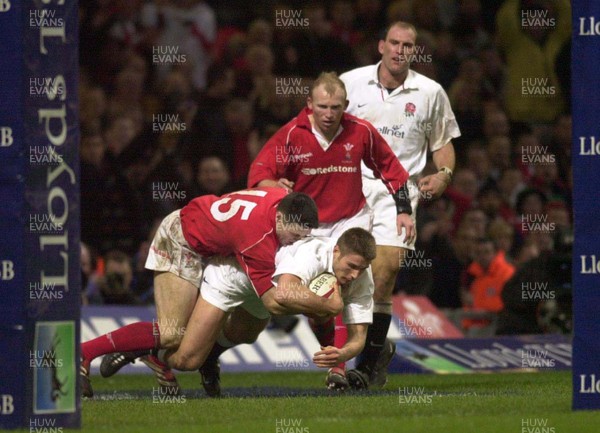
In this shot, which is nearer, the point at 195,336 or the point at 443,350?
the point at 195,336

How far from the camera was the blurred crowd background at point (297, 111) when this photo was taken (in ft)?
51.8

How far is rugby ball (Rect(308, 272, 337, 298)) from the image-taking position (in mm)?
9844

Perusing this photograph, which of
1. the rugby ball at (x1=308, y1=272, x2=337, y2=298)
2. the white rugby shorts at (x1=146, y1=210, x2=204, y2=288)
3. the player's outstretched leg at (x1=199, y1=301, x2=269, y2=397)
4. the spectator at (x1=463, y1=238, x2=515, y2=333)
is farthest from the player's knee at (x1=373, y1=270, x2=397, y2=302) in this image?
the spectator at (x1=463, y1=238, x2=515, y2=333)

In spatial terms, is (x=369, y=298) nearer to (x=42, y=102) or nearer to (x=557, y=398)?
(x=557, y=398)

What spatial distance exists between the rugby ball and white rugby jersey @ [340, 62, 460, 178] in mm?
2386

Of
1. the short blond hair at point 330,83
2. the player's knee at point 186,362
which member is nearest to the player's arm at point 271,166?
the short blond hair at point 330,83

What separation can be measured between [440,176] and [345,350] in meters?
2.44

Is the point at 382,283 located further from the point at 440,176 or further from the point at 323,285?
the point at 323,285

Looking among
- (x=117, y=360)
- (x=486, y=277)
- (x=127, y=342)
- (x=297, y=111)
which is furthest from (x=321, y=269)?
(x=297, y=111)

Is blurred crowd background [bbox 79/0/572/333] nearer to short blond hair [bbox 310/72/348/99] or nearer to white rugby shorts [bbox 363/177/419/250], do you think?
white rugby shorts [bbox 363/177/419/250]

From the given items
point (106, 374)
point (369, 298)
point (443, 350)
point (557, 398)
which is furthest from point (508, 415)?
point (443, 350)

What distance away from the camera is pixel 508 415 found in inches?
346

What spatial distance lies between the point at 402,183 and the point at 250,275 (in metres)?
1.90

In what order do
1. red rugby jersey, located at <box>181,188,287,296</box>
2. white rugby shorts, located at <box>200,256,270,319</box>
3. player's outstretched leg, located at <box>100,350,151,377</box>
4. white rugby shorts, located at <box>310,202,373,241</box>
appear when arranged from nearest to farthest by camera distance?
red rugby jersey, located at <box>181,188,287,296</box> → white rugby shorts, located at <box>200,256,270,319</box> → player's outstretched leg, located at <box>100,350,151,377</box> → white rugby shorts, located at <box>310,202,373,241</box>
